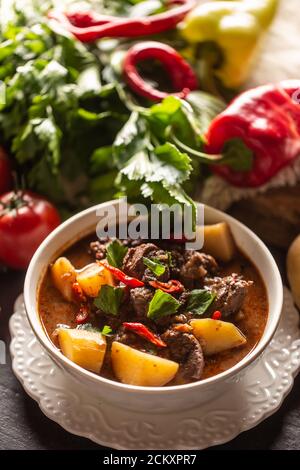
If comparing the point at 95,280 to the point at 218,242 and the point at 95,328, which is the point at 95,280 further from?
the point at 218,242

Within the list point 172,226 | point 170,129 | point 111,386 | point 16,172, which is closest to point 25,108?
point 16,172

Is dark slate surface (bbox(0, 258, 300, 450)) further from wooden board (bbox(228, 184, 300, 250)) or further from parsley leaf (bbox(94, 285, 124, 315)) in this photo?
wooden board (bbox(228, 184, 300, 250))

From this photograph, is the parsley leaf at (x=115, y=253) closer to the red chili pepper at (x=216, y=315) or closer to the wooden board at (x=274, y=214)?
the red chili pepper at (x=216, y=315)

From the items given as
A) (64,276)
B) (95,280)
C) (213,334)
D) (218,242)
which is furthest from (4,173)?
(213,334)

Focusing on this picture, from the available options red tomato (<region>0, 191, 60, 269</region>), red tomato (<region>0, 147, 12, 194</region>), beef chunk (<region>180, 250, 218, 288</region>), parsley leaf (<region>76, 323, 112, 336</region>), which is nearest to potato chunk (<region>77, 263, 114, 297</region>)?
parsley leaf (<region>76, 323, 112, 336</region>)

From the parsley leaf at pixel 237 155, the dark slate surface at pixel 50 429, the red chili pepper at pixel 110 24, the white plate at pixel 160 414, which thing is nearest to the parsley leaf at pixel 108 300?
the white plate at pixel 160 414

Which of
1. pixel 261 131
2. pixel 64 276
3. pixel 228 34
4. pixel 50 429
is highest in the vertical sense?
pixel 228 34
